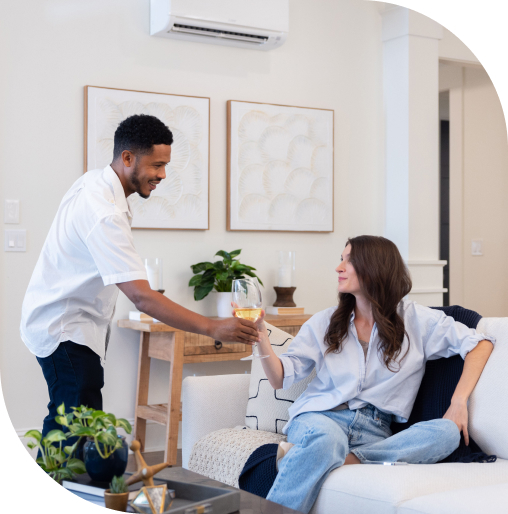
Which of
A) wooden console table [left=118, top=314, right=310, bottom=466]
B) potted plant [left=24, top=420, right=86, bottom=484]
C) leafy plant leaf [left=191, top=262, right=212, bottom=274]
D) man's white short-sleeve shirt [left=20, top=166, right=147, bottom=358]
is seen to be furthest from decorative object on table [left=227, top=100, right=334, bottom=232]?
potted plant [left=24, top=420, right=86, bottom=484]

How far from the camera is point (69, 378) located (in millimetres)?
2078

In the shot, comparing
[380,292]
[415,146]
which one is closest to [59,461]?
[380,292]

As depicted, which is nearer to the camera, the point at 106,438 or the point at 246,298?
the point at 106,438

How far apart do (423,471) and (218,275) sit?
76.1 inches

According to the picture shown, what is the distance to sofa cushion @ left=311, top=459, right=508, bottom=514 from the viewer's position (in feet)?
5.57

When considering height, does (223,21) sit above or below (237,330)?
above

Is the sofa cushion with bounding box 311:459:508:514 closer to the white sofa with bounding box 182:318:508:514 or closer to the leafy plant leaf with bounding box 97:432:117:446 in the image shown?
the white sofa with bounding box 182:318:508:514

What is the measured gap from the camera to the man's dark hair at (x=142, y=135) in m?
2.12

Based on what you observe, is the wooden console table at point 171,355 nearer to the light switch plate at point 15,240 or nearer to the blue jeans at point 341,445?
the light switch plate at point 15,240

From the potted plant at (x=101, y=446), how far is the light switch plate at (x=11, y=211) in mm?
2264

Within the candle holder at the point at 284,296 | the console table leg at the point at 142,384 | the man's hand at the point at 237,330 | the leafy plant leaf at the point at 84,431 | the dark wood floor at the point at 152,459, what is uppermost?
the man's hand at the point at 237,330

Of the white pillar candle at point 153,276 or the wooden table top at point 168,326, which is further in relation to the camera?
the white pillar candle at point 153,276

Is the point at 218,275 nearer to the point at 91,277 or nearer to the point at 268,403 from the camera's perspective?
the point at 268,403

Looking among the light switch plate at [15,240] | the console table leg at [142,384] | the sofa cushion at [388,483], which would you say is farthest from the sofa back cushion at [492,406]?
the light switch plate at [15,240]
